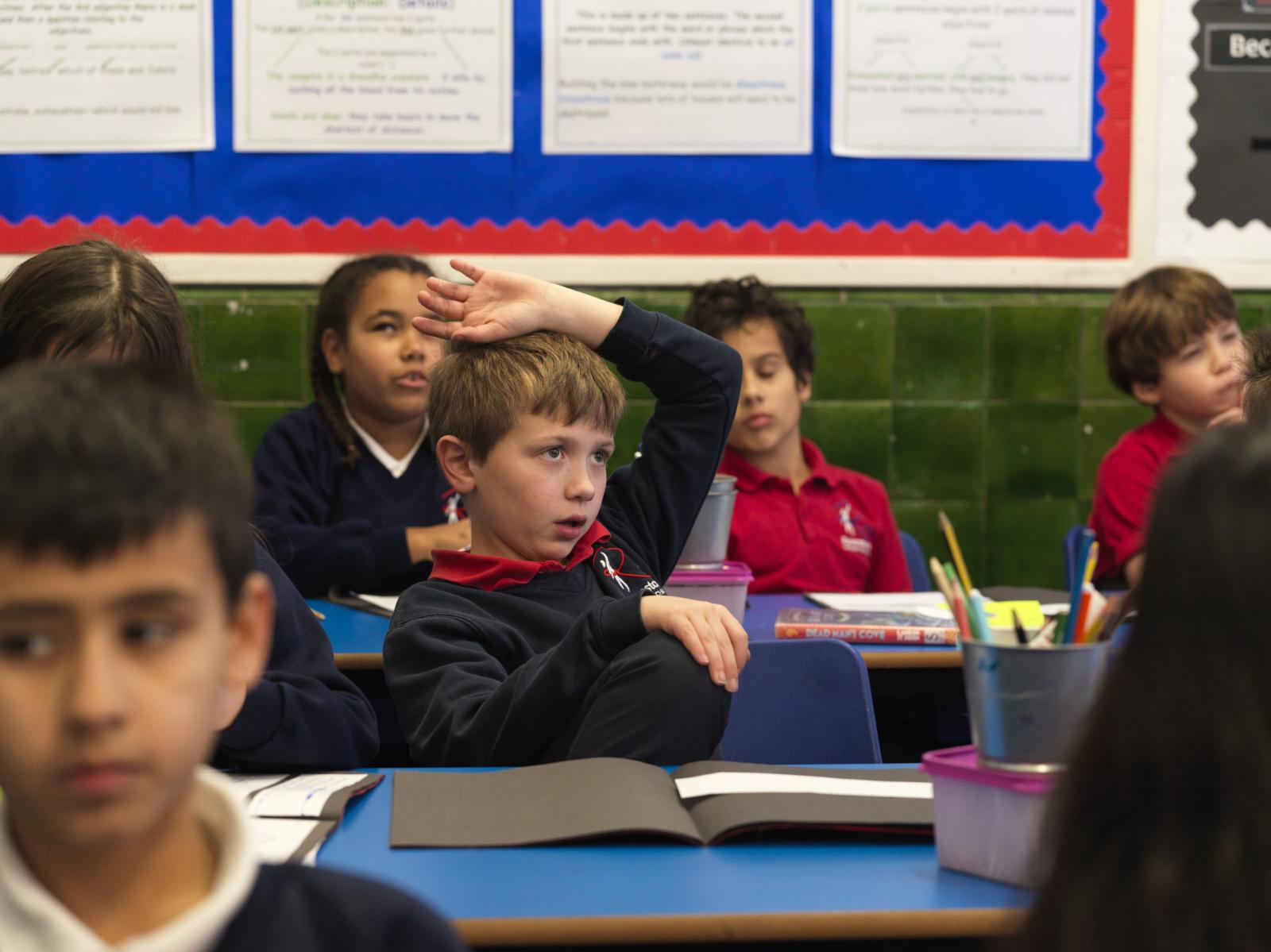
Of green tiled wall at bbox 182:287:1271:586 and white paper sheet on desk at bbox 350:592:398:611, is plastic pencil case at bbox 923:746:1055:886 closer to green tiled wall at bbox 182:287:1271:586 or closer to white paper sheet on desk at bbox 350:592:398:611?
white paper sheet on desk at bbox 350:592:398:611

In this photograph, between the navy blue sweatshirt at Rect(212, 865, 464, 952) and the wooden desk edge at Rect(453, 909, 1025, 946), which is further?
the wooden desk edge at Rect(453, 909, 1025, 946)

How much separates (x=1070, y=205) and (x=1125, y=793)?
133 inches

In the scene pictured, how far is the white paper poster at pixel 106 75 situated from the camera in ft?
12.0

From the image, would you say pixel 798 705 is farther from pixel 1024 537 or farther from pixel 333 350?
pixel 1024 537

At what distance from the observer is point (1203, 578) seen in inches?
A: 26.2

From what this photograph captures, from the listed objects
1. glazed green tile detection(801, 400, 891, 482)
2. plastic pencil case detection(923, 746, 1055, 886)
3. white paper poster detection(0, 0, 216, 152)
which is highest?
white paper poster detection(0, 0, 216, 152)

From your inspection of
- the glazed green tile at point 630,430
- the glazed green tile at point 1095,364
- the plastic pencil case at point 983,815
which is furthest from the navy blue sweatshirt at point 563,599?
the glazed green tile at point 1095,364

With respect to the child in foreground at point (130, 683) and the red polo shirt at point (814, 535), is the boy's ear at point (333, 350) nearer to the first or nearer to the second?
the red polo shirt at point (814, 535)

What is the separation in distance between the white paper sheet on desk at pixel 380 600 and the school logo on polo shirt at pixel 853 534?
1.02 m

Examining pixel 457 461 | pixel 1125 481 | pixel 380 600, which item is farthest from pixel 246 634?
pixel 1125 481

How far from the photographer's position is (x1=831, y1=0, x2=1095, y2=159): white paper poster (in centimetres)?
375

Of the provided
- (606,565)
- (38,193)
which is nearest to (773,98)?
(38,193)

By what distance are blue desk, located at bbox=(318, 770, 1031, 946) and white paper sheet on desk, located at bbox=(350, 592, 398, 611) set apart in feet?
4.50

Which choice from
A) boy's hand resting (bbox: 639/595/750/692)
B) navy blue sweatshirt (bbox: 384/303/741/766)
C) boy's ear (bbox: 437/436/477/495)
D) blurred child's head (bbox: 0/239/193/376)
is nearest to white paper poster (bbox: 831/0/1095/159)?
navy blue sweatshirt (bbox: 384/303/741/766)
